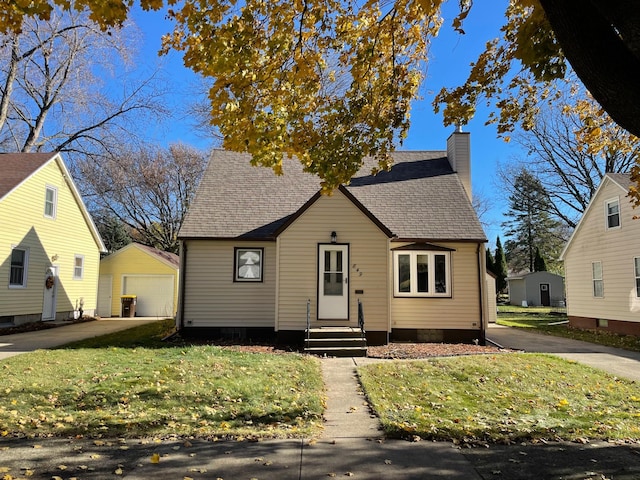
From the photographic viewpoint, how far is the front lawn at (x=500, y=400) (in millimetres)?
5457

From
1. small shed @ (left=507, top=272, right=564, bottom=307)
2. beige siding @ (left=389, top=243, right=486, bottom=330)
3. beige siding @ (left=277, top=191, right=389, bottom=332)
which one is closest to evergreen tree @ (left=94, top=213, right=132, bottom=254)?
beige siding @ (left=277, top=191, right=389, bottom=332)

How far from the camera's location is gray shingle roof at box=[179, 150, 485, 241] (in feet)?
47.5

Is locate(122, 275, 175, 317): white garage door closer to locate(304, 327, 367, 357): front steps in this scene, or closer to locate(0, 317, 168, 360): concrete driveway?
locate(0, 317, 168, 360): concrete driveway

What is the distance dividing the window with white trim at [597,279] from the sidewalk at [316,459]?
16.2 metres

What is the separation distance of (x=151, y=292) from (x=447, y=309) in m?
16.2

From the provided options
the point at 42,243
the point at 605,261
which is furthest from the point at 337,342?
the point at 42,243

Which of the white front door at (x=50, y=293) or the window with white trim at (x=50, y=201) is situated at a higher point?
the window with white trim at (x=50, y=201)

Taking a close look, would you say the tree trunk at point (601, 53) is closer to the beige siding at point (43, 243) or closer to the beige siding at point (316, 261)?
the beige siding at point (316, 261)

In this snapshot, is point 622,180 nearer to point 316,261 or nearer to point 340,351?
point 316,261

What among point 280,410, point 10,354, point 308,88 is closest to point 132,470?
point 280,410

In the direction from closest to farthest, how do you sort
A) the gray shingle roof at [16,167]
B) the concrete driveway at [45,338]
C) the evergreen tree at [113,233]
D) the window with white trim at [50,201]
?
the concrete driveway at [45,338], the gray shingle roof at [16,167], the window with white trim at [50,201], the evergreen tree at [113,233]

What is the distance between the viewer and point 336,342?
38.8ft

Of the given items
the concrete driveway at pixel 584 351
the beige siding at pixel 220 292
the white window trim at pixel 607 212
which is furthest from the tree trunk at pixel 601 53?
the white window trim at pixel 607 212

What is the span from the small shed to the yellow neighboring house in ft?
127
